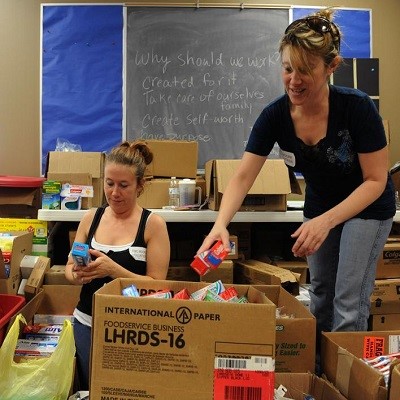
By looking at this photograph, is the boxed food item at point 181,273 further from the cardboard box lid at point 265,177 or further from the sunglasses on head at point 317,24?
the sunglasses on head at point 317,24

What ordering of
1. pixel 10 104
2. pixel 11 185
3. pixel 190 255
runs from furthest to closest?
pixel 10 104
pixel 190 255
pixel 11 185

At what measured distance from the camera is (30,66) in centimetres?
309

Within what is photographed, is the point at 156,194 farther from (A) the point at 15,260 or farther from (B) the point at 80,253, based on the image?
(B) the point at 80,253

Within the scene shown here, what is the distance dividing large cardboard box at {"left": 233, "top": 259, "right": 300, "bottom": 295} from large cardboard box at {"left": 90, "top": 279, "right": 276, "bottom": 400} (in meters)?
1.33

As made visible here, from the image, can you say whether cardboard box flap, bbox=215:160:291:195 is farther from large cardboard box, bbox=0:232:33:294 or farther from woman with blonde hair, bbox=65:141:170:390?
large cardboard box, bbox=0:232:33:294

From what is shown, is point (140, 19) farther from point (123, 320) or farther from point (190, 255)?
point (123, 320)

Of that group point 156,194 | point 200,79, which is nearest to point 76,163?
point 156,194

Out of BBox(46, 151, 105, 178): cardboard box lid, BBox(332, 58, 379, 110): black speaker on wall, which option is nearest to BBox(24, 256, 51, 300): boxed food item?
BBox(46, 151, 105, 178): cardboard box lid

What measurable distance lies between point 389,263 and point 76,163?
1800mm

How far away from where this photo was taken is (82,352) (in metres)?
1.65

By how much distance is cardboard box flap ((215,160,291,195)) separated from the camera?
2445mm

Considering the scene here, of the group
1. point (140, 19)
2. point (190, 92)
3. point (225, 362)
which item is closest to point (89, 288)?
point (225, 362)

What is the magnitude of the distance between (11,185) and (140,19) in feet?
4.60

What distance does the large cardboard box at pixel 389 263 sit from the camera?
2479mm
